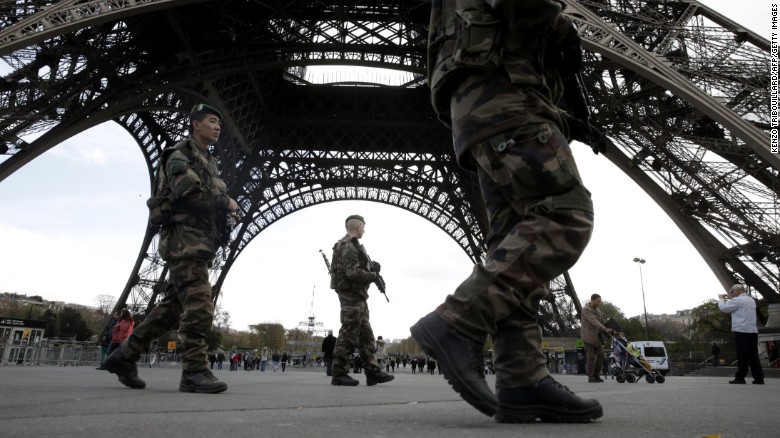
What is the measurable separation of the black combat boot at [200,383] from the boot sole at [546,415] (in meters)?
2.60

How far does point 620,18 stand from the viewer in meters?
15.5

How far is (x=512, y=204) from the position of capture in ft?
6.91

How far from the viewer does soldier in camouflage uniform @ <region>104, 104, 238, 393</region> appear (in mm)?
4051

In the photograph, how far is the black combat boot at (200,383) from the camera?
154 inches

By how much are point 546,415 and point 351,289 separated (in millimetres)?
4481

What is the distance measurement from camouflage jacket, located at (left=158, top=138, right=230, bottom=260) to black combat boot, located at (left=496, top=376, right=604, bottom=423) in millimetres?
2916

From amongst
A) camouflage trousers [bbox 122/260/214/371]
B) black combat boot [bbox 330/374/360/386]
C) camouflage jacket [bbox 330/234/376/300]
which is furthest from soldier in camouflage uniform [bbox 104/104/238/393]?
black combat boot [bbox 330/374/360/386]

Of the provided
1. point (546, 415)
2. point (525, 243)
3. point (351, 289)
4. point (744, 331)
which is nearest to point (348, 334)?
point (351, 289)

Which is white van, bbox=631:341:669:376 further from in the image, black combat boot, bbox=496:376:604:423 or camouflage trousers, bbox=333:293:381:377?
black combat boot, bbox=496:376:604:423

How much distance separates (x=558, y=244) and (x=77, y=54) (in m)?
16.4

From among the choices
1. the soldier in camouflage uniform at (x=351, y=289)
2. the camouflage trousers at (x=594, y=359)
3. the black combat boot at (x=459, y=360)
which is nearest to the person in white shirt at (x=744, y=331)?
the camouflage trousers at (x=594, y=359)

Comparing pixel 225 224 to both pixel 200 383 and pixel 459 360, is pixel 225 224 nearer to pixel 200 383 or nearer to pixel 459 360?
pixel 200 383

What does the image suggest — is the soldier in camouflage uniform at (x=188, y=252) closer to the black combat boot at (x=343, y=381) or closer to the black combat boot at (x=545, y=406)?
the black combat boot at (x=343, y=381)

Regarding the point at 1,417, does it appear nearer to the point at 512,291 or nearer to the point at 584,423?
the point at 512,291
